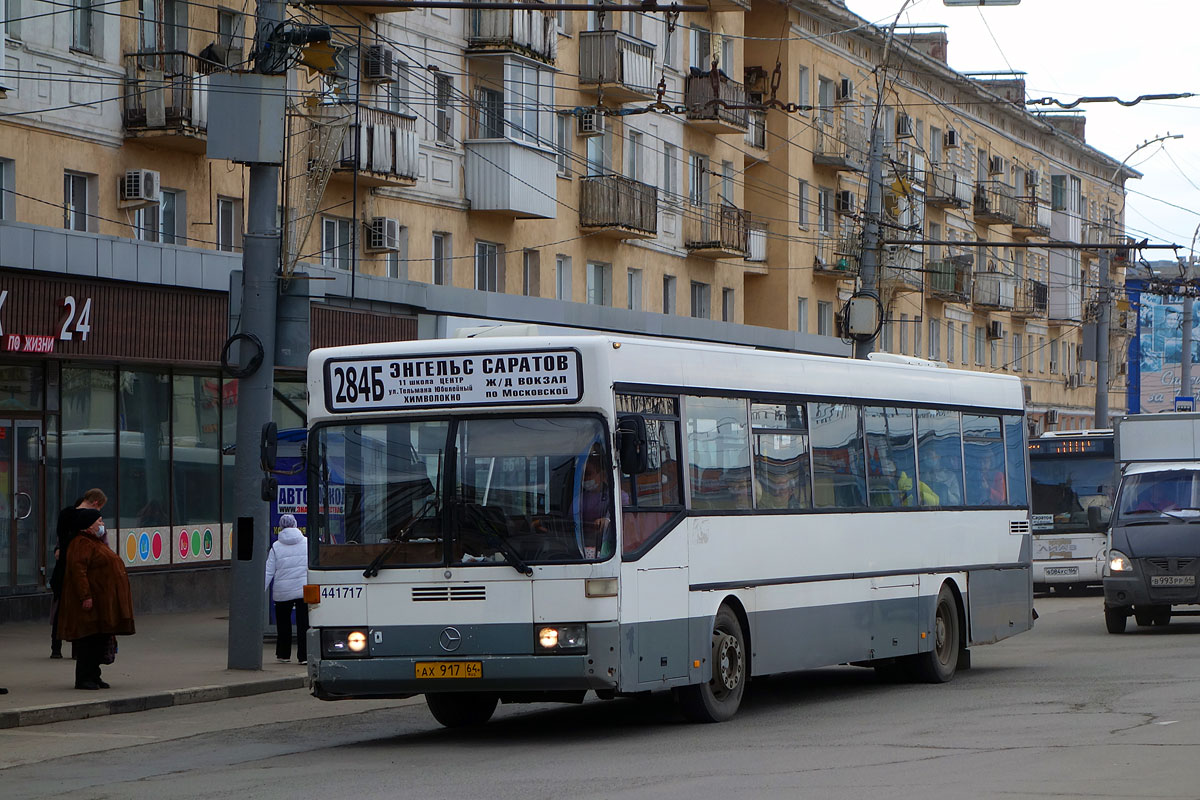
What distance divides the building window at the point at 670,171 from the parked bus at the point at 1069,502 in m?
12.4

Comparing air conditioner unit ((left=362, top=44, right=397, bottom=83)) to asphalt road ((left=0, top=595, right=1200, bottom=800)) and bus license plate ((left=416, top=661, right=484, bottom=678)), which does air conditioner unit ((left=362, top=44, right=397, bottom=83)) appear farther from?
bus license plate ((left=416, top=661, right=484, bottom=678))

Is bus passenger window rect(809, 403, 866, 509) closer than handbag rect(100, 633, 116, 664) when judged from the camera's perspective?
Yes

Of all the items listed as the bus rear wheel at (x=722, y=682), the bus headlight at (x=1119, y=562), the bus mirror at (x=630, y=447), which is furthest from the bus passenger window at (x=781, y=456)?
the bus headlight at (x=1119, y=562)

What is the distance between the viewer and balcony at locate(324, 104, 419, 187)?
98.1 ft

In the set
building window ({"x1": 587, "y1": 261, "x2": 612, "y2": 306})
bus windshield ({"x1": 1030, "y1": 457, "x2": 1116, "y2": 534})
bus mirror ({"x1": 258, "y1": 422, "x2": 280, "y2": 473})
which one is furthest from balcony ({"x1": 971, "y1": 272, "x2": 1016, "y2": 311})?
bus mirror ({"x1": 258, "y1": 422, "x2": 280, "y2": 473})

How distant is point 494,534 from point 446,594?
1.67ft

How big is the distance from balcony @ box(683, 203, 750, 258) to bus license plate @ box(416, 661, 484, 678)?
3213 centimetres

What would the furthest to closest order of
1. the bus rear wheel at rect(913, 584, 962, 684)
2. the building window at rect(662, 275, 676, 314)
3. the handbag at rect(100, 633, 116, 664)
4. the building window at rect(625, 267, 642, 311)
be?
the building window at rect(662, 275, 676, 314), the building window at rect(625, 267, 642, 311), the bus rear wheel at rect(913, 584, 962, 684), the handbag at rect(100, 633, 116, 664)

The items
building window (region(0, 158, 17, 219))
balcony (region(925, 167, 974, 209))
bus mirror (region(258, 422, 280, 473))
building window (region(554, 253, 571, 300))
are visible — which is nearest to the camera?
bus mirror (region(258, 422, 280, 473))

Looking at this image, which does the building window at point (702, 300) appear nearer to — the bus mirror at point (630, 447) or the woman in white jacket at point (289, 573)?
the woman in white jacket at point (289, 573)

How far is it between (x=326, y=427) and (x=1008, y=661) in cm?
917

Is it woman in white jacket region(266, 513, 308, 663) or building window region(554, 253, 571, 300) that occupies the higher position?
building window region(554, 253, 571, 300)

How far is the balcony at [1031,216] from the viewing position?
67812mm

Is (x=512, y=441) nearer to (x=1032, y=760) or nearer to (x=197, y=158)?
(x=1032, y=760)
